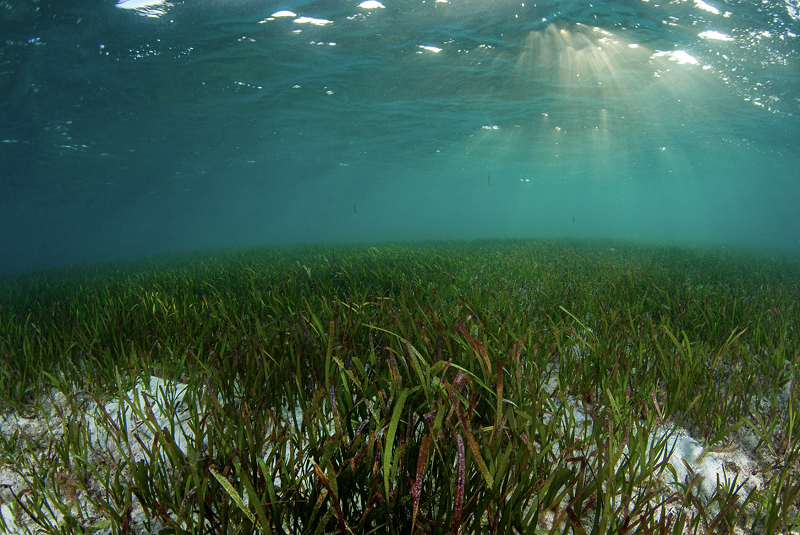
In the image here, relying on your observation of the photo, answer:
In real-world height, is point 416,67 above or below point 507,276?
above

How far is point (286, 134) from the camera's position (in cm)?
2802

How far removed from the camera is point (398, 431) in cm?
170

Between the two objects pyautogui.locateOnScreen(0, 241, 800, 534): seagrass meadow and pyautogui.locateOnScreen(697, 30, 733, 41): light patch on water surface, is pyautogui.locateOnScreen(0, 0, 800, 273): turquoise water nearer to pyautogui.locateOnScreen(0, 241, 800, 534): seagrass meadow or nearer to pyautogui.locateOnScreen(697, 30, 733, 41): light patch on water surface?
pyautogui.locateOnScreen(697, 30, 733, 41): light patch on water surface

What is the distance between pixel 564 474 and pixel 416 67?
18.7 m

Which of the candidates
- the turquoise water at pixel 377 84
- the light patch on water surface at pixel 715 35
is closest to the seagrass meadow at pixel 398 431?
the turquoise water at pixel 377 84

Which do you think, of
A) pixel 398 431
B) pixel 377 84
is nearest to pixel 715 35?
pixel 377 84

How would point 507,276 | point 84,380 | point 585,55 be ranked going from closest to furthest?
1. point 84,380
2. point 507,276
3. point 585,55

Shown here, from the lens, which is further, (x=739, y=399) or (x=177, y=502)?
(x=739, y=399)

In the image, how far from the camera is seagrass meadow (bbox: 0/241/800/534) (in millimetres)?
1273

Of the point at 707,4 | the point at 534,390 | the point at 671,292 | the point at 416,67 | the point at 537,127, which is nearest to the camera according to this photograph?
the point at 534,390

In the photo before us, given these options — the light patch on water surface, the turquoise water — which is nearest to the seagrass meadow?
the turquoise water

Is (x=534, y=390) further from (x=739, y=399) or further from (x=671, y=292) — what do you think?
(x=671, y=292)

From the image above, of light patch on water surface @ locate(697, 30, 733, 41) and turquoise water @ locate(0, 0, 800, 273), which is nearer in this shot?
turquoise water @ locate(0, 0, 800, 273)

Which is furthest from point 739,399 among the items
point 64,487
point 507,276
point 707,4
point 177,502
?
point 707,4
